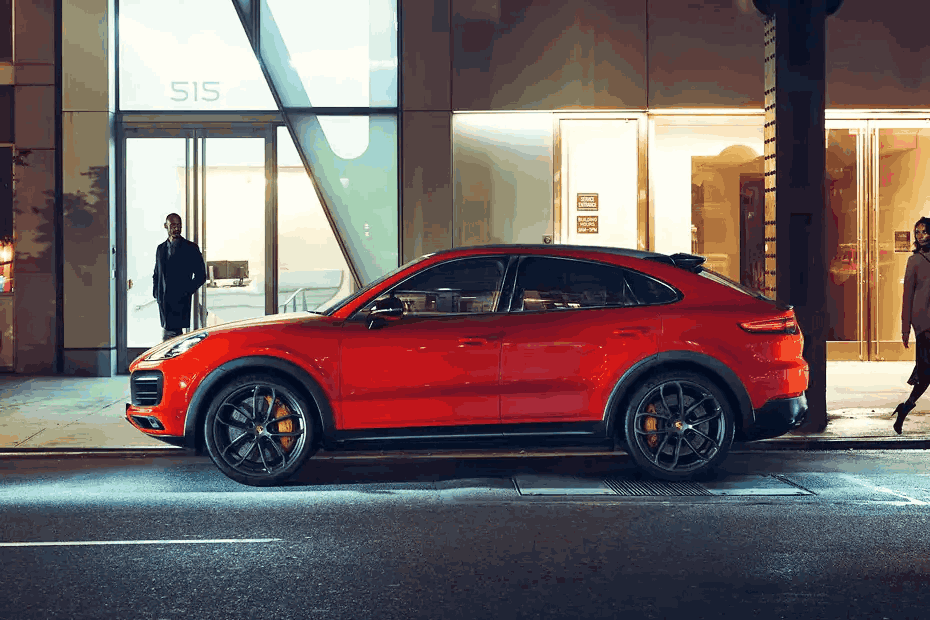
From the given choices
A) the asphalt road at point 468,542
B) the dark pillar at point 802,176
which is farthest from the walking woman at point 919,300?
the asphalt road at point 468,542

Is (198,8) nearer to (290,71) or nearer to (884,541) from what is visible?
(290,71)

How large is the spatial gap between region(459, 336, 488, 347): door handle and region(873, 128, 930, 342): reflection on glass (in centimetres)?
1031

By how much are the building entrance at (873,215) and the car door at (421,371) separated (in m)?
9.92

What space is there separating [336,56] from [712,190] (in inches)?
219

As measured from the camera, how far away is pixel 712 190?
15.6 m

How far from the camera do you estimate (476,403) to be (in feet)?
24.6

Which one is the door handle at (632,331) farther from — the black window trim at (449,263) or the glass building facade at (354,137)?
the glass building facade at (354,137)

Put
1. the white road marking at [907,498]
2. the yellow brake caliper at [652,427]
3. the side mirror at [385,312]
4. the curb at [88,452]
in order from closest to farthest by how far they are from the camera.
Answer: the white road marking at [907,498], the side mirror at [385,312], the yellow brake caliper at [652,427], the curb at [88,452]

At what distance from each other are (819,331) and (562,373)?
373cm

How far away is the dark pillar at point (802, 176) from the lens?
402 inches

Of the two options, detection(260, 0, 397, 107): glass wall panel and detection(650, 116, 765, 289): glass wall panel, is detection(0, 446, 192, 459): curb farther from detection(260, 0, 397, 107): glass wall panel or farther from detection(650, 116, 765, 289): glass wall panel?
detection(650, 116, 765, 289): glass wall panel

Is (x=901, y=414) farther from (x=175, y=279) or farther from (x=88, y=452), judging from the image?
(x=175, y=279)

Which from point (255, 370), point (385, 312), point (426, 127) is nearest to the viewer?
point (385, 312)

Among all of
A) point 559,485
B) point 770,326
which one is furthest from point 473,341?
point 770,326
